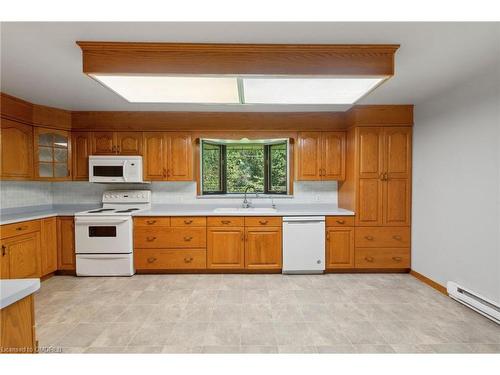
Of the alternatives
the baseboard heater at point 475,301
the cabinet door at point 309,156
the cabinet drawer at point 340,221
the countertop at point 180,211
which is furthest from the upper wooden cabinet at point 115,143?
the baseboard heater at point 475,301

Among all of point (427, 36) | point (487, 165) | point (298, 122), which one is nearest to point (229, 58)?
point (427, 36)

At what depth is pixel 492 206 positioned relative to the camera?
227cm

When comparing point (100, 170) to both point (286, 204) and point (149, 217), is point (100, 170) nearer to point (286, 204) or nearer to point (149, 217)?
point (149, 217)

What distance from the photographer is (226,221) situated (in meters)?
3.42

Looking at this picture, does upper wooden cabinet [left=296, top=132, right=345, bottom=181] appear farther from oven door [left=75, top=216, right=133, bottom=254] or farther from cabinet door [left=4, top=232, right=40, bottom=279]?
cabinet door [left=4, top=232, right=40, bottom=279]

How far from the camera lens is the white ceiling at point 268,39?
5.41 ft

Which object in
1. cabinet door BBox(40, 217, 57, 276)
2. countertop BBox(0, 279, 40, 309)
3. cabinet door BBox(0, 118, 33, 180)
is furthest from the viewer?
cabinet door BBox(40, 217, 57, 276)

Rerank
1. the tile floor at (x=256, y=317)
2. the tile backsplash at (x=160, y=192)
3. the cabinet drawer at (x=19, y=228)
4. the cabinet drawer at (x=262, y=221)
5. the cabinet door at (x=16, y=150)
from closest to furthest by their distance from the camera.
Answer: the tile floor at (x=256, y=317) → the cabinet drawer at (x=19, y=228) → the cabinet door at (x=16, y=150) → the cabinet drawer at (x=262, y=221) → the tile backsplash at (x=160, y=192)

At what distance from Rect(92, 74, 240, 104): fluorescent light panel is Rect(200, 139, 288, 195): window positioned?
5.74 ft

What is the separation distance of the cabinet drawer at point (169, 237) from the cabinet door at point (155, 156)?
0.76 metres

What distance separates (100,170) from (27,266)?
138 cm

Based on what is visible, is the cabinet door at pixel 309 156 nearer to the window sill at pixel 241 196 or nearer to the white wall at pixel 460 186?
the window sill at pixel 241 196

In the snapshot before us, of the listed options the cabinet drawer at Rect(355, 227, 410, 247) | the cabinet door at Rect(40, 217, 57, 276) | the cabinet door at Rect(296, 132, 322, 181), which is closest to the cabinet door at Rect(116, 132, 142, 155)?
the cabinet door at Rect(40, 217, 57, 276)

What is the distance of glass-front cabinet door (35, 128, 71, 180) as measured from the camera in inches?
133
